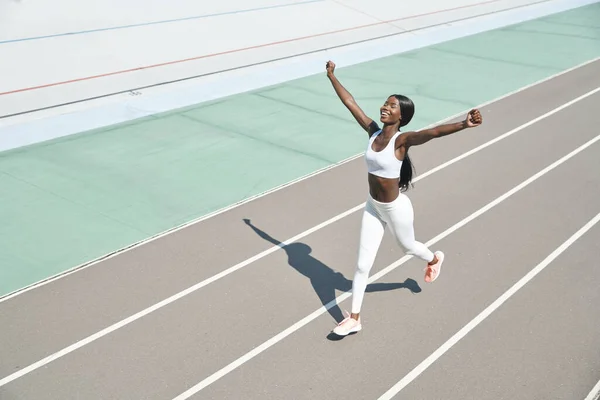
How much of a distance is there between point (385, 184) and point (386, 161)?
0.75ft

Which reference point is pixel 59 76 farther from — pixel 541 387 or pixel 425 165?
pixel 541 387

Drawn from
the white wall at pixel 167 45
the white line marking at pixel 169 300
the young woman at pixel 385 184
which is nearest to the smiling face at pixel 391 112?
the young woman at pixel 385 184

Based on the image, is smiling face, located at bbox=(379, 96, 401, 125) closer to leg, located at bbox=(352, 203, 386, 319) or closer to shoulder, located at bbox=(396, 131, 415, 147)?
shoulder, located at bbox=(396, 131, 415, 147)

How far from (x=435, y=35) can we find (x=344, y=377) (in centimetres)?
1739

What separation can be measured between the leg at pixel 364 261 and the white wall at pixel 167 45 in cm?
759

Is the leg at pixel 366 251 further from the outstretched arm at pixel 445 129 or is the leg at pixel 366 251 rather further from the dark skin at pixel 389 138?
the outstretched arm at pixel 445 129

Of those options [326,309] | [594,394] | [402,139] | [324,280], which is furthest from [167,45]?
[594,394]

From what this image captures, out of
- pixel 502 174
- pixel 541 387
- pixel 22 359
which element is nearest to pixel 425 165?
pixel 502 174

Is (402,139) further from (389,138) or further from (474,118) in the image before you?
(474,118)

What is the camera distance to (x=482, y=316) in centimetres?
789

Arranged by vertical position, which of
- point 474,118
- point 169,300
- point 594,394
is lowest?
point 594,394

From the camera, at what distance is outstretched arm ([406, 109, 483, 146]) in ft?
20.3

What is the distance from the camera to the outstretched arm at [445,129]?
6.20 meters

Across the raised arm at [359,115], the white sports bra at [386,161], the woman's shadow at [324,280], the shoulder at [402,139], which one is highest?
the raised arm at [359,115]
